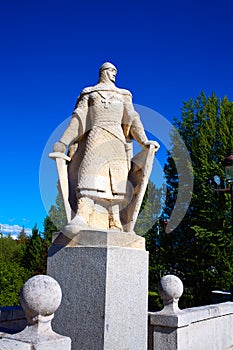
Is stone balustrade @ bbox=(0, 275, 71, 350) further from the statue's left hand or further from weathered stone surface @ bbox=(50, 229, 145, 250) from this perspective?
the statue's left hand

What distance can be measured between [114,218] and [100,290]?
3.79 ft

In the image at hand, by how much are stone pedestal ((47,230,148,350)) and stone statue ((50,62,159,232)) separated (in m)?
0.45

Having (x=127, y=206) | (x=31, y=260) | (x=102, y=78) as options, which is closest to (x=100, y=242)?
(x=127, y=206)

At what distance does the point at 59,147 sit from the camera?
527cm

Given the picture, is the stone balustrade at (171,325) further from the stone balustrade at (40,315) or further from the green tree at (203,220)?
the green tree at (203,220)

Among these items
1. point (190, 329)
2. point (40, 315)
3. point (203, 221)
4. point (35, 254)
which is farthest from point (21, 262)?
point (40, 315)

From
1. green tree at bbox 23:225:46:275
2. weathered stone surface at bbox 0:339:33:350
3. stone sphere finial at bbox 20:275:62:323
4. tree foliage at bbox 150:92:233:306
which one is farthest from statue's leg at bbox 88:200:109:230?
green tree at bbox 23:225:46:275

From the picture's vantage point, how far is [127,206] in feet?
17.6

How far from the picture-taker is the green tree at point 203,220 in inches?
627

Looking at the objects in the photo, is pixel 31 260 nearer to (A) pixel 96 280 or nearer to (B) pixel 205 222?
(B) pixel 205 222

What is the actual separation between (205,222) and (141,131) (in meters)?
11.8

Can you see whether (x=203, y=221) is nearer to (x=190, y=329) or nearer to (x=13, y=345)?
(x=190, y=329)

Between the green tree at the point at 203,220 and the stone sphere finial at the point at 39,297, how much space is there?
13290 mm

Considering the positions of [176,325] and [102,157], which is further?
[102,157]
